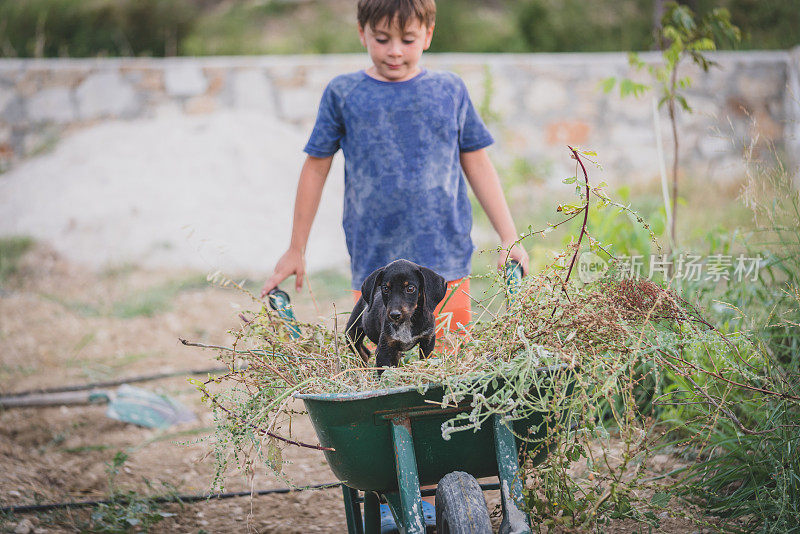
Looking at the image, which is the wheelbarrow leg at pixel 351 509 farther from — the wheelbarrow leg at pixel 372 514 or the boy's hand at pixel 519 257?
the boy's hand at pixel 519 257

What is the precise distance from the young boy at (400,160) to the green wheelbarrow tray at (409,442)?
2.42ft

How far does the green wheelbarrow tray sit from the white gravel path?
17.6 feet

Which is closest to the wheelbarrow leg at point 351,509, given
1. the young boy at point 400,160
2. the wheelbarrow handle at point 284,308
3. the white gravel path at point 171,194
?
the wheelbarrow handle at point 284,308

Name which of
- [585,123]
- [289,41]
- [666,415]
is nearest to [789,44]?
[585,123]

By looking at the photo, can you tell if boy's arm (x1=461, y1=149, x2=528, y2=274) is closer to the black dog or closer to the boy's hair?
the boy's hair

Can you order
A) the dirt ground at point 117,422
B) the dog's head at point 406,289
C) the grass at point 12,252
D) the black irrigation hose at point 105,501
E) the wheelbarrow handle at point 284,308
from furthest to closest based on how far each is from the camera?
1. the grass at point 12,252
2. the dirt ground at point 117,422
3. the black irrigation hose at point 105,501
4. the wheelbarrow handle at point 284,308
5. the dog's head at point 406,289

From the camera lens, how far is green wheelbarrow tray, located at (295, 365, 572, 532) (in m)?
1.80

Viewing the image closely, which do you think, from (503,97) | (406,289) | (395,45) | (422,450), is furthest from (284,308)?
(503,97)

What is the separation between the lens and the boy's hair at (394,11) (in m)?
2.49

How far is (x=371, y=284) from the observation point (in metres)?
2.06

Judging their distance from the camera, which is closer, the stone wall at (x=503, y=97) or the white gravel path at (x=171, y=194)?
the white gravel path at (x=171, y=194)

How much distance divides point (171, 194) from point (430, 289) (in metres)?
6.53

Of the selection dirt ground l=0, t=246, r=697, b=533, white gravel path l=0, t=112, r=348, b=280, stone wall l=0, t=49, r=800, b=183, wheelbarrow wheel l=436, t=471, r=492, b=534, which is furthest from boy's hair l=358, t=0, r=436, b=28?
stone wall l=0, t=49, r=800, b=183

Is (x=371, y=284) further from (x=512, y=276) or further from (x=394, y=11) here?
(x=394, y=11)
